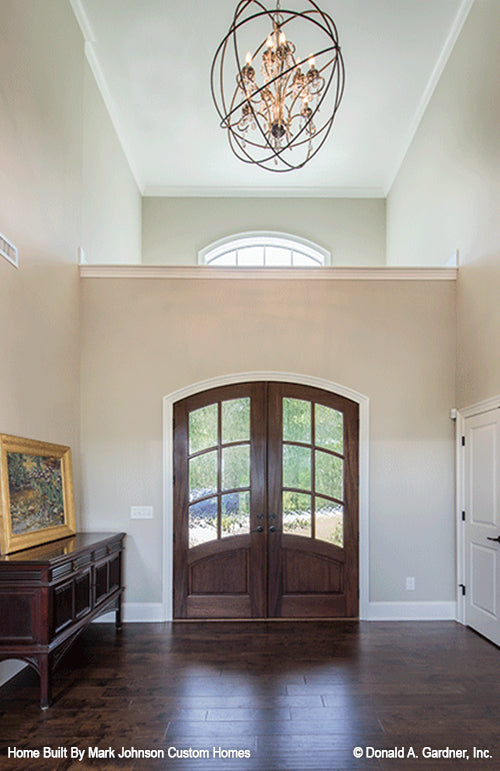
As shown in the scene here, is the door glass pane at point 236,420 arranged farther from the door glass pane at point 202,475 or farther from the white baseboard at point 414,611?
the white baseboard at point 414,611

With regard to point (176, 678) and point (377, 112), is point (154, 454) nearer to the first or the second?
point (176, 678)

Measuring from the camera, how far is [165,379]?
5.78 meters

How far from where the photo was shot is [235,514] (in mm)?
5723

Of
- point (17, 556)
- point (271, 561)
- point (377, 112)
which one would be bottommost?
point (271, 561)

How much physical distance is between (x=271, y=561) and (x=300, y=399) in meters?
1.59

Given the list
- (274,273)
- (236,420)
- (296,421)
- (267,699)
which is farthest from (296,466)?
(267,699)

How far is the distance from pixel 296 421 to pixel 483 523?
1917mm

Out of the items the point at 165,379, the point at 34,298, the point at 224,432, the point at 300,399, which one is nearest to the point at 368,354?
the point at 300,399

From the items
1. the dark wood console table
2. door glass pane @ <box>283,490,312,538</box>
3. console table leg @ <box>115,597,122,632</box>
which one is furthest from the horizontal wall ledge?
console table leg @ <box>115,597,122,632</box>

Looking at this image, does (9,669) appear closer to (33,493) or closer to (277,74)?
(33,493)

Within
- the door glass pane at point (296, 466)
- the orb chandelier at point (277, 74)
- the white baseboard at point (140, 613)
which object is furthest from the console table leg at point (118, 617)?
the orb chandelier at point (277, 74)

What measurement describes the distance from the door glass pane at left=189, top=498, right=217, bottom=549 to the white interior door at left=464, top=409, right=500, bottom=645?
2393 mm

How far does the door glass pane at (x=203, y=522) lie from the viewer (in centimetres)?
570

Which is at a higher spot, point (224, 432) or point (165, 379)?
point (165, 379)
